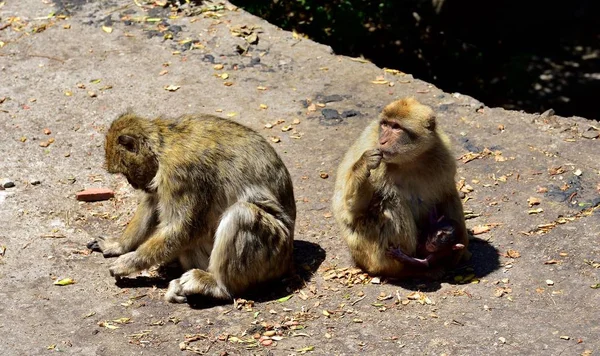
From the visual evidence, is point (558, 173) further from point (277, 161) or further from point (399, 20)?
point (399, 20)

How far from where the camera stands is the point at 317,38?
13.3 metres

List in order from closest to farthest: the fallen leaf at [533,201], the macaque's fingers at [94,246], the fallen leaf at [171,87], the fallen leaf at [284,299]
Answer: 1. the fallen leaf at [284,299]
2. the macaque's fingers at [94,246]
3. the fallen leaf at [533,201]
4. the fallen leaf at [171,87]

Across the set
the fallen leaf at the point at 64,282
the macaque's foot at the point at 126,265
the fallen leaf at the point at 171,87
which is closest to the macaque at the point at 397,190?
the macaque's foot at the point at 126,265

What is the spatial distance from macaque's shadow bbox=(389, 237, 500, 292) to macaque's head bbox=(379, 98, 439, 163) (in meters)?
1.09

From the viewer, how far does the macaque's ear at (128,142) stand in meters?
7.00

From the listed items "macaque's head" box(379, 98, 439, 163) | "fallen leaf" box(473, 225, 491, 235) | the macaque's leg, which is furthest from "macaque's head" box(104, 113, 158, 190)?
"fallen leaf" box(473, 225, 491, 235)

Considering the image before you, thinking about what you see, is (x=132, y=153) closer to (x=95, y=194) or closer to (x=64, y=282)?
(x=64, y=282)

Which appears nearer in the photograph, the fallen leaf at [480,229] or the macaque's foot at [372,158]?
the macaque's foot at [372,158]

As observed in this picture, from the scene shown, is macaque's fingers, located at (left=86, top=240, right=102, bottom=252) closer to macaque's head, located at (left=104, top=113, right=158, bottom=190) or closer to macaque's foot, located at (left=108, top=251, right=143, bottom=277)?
macaque's foot, located at (left=108, top=251, right=143, bottom=277)

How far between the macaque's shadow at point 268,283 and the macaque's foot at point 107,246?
0.35 m

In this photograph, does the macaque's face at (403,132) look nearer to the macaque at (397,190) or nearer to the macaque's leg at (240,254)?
the macaque at (397,190)

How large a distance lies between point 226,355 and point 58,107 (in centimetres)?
499

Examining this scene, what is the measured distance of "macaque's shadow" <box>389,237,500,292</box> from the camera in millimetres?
7254

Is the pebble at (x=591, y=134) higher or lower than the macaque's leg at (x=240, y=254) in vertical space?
higher
